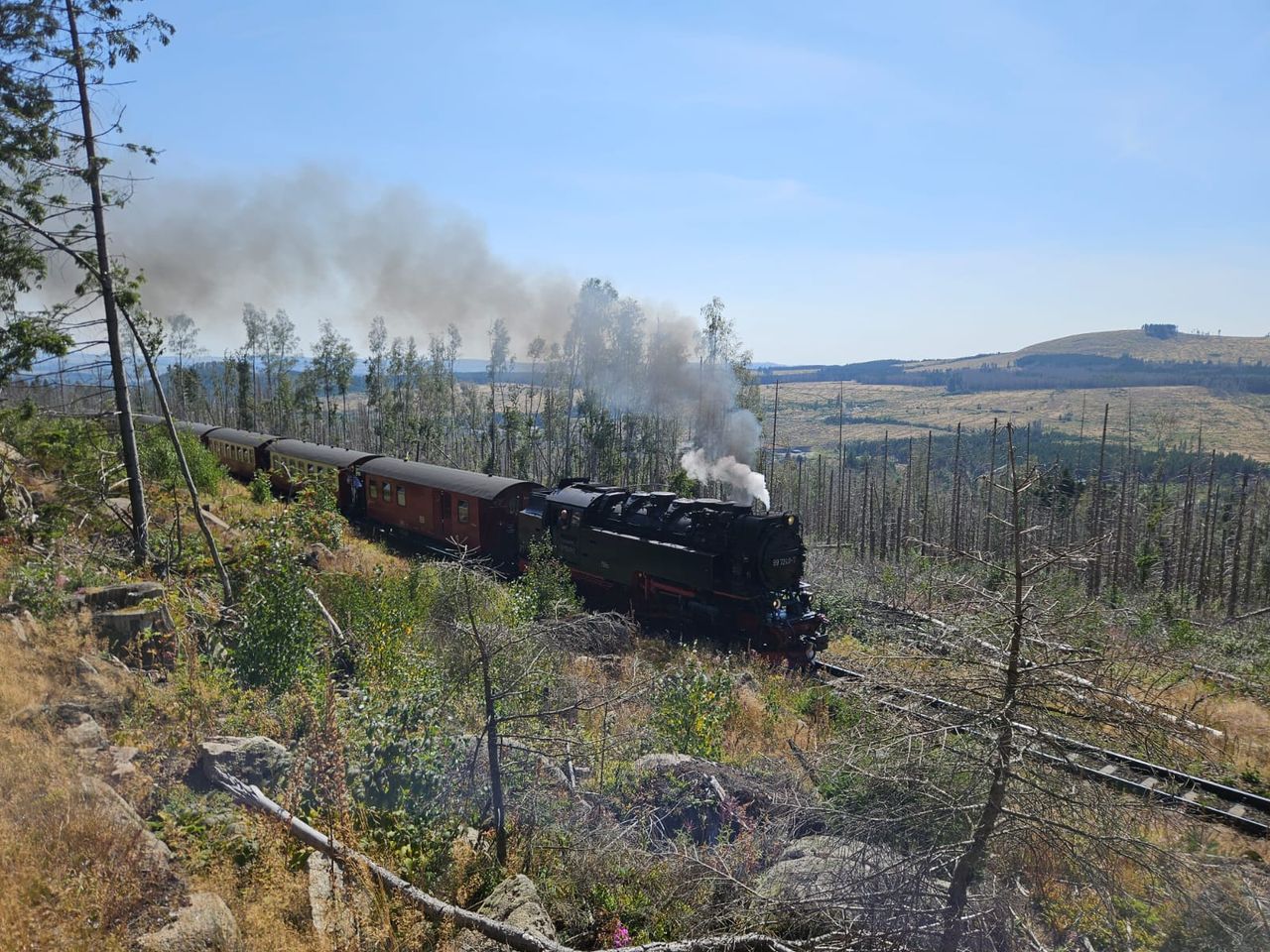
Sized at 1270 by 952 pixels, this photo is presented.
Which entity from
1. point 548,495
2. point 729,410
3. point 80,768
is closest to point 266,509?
point 548,495

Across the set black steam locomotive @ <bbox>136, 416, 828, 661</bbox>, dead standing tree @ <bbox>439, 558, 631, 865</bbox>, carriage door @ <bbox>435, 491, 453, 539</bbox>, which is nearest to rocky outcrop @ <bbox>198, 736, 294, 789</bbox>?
dead standing tree @ <bbox>439, 558, 631, 865</bbox>

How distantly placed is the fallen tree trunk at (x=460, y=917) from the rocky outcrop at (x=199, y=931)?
0.74 m

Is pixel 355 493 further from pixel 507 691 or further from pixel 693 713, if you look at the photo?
pixel 507 691

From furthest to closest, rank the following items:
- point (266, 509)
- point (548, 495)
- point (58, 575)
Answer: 1. point (266, 509)
2. point (548, 495)
3. point (58, 575)

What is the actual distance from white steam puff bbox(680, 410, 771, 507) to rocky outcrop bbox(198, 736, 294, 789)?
1340cm

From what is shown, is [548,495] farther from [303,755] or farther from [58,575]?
[303,755]

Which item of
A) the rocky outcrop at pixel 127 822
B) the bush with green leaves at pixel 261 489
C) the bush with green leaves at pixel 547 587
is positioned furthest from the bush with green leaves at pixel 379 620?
the bush with green leaves at pixel 261 489

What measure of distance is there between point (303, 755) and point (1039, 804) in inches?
210

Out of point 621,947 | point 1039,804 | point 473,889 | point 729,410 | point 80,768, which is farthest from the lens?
point 729,410

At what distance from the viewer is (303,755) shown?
5.94 metres

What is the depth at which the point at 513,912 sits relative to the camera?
5164 mm

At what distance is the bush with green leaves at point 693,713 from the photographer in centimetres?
952

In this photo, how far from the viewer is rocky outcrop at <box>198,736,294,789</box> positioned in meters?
6.59

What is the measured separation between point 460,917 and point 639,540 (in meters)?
11.5
